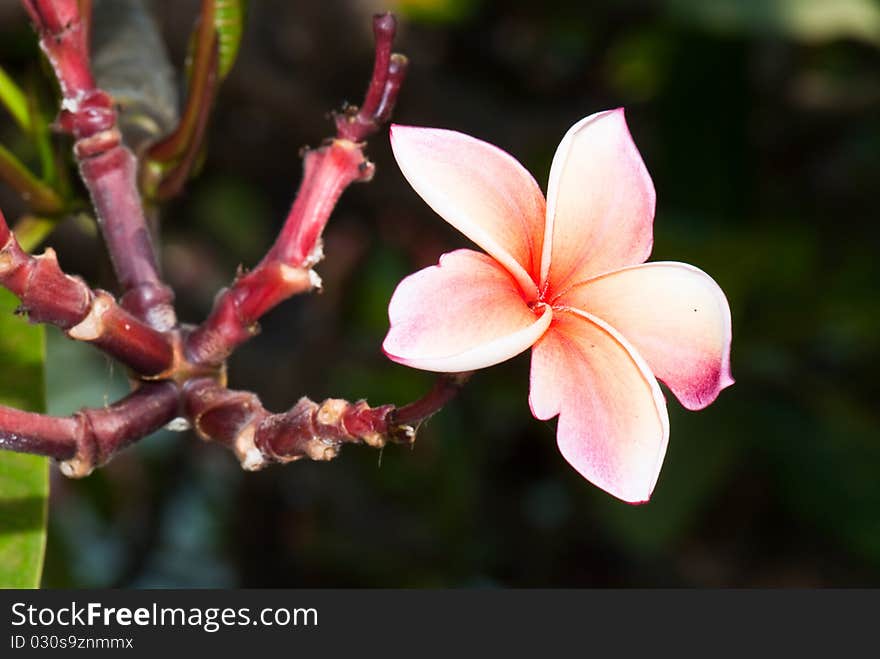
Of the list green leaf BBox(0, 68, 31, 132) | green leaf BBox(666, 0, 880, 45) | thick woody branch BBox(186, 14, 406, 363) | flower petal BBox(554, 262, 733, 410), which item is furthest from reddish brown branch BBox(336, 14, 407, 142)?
green leaf BBox(666, 0, 880, 45)

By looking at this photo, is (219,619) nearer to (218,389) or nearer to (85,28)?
(218,389)

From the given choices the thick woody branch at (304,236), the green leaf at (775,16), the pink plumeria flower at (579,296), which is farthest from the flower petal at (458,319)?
the green leaf at (775,16)

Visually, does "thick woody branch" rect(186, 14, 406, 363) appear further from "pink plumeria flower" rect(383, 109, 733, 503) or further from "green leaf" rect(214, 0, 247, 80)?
"green leaf" rect(214, 0, 247, 80)

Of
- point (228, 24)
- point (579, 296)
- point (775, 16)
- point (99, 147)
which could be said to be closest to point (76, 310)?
point (99, 147)

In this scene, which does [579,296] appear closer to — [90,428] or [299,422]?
[299,422]

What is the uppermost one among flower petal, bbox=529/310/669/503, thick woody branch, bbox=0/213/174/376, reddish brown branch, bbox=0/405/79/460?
thick woody branch, bbox=0/213/174/376

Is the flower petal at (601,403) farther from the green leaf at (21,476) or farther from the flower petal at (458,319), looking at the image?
the green leaf at (21,476)

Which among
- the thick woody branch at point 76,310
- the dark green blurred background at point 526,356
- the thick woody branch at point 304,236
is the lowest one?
the thick woody branch at point 76,310
